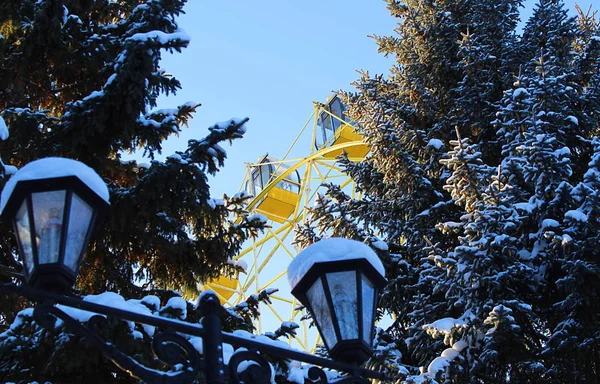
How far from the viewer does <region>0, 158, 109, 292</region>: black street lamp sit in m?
2.84

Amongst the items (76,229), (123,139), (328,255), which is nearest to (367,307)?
(328,255)

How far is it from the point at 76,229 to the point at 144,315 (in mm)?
379

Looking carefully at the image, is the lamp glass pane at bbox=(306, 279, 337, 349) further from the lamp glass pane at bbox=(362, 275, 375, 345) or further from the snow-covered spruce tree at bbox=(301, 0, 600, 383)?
the snow-covered spruce tree at bbox=(301, 0, 600, 383)

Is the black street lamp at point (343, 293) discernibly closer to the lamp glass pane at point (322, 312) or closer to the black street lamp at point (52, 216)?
the lamp glass pane at point (322, 312)

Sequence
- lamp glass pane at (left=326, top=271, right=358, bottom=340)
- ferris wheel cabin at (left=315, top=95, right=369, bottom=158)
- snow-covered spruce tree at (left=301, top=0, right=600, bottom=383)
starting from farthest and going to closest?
ferris wheel cabin at (left=315, top=95, right=369, bottom=158) < snow-covered spruce tree at (left=301, top=0, right=600, bottom=383) < lamp glass pane at (left=326, top=271, right=358, bottom=340)

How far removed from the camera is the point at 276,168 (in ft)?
68.1

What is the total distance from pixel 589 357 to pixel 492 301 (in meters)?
1.04

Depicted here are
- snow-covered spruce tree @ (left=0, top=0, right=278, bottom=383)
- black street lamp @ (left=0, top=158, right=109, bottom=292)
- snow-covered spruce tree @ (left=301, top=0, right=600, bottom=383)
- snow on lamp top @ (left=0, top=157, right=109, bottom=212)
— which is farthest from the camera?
snow-covered spruce tree @ (left=301, top=0, right=600, bottom=383)

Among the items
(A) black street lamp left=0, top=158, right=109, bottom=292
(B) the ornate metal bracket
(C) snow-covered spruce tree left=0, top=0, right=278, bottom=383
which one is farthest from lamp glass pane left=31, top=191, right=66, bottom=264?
(C) snow-covered spruce tree left=0, top=0, right=278, bottom=383

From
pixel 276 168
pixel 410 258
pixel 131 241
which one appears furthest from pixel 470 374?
pixel 276 168

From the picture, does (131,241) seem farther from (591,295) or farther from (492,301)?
(591,295)

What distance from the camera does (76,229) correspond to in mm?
2918

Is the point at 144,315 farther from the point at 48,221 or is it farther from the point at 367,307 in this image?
the point at 367,307

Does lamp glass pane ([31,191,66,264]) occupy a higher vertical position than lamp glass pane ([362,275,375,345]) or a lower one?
higher
